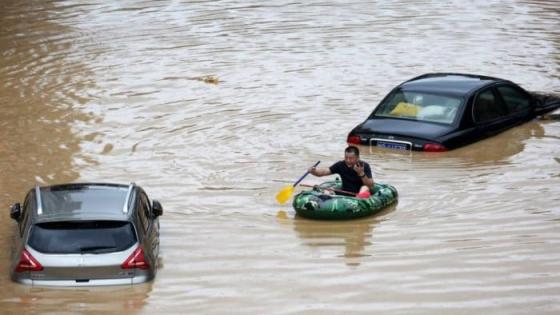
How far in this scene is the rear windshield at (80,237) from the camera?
1587 cm

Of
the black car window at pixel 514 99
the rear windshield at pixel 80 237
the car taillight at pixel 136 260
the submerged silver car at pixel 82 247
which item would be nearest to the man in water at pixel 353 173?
the submerged silver car at pixel 82 247

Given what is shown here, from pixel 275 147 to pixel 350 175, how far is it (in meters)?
4.91

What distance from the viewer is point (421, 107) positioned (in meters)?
24.9

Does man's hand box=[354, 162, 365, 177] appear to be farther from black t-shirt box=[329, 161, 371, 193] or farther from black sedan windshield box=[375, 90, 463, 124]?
black sedan windshield box=[375, 90, 463, 124]

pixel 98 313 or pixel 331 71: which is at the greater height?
pixel 98 313

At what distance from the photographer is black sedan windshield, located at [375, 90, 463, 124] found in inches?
971

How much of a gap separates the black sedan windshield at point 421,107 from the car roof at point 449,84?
156mm

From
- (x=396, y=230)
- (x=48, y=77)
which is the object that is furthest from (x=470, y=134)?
(x=48, y=77)

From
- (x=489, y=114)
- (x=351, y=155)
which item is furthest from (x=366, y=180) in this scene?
(x=489, y=114)

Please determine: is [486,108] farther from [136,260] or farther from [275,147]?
[136,260]

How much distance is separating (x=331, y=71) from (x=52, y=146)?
9.53 metres

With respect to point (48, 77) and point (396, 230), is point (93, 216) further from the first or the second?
point (48, 77)

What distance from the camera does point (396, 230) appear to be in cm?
1925

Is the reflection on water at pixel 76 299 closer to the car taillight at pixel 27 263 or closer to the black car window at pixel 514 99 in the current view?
the car taillight at pixel 27 263
